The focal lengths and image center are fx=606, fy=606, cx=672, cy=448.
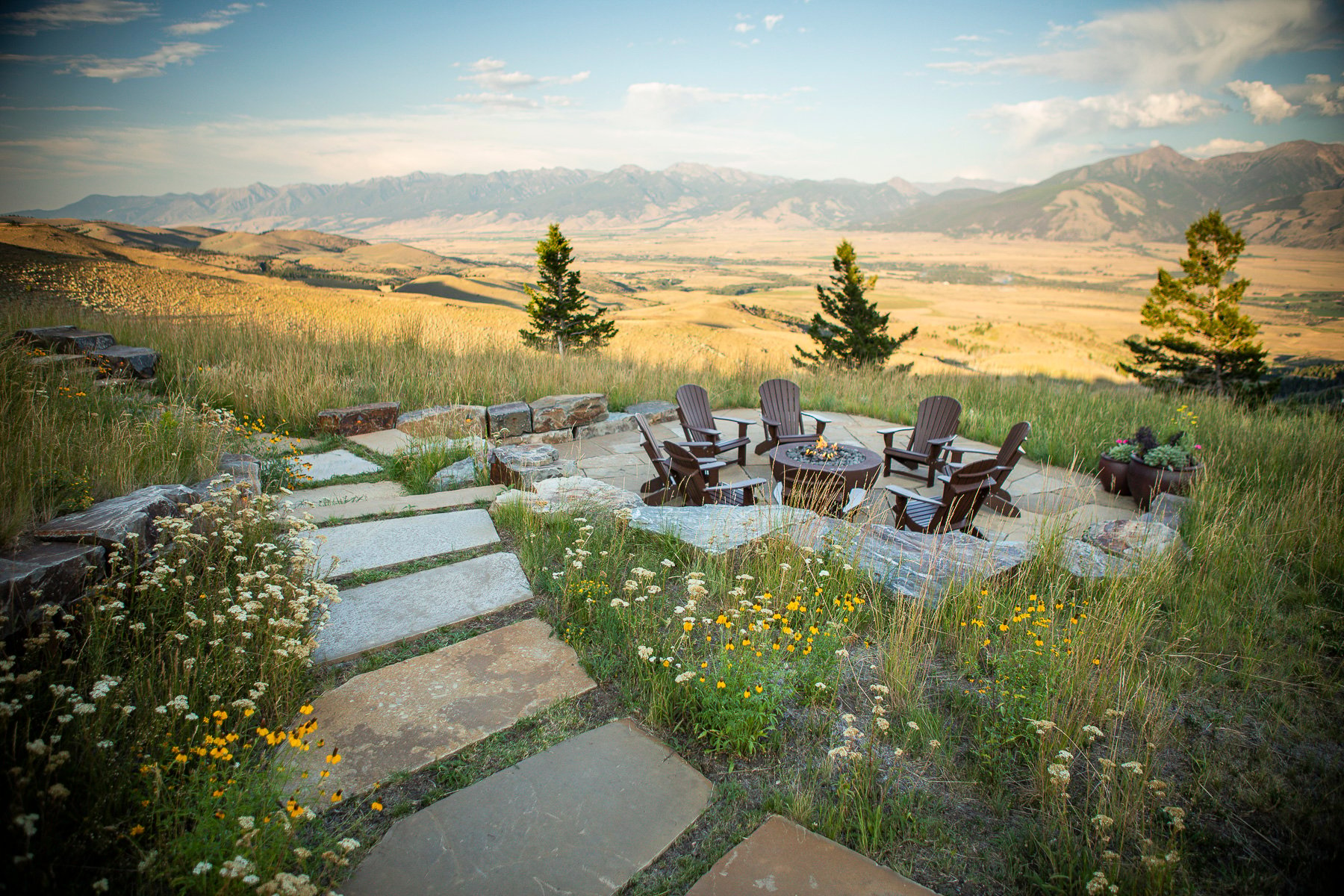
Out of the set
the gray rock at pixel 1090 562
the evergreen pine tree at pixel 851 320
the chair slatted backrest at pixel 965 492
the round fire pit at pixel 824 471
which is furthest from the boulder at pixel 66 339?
the evergreen pine tree at pixel 851 320

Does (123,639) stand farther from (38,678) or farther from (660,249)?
(660,249)

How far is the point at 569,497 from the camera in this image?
3.80 meters

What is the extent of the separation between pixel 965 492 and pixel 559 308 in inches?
479

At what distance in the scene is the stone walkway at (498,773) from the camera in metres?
1.49

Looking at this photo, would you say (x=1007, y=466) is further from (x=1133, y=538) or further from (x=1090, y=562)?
(x=1090, y=562)

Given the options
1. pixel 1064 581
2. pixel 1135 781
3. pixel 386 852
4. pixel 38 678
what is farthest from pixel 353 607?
pixel 1064 581

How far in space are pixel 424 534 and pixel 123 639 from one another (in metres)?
1.53

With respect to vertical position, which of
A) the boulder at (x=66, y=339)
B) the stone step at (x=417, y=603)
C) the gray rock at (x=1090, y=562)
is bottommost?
the stone step at (x=417, y=603)

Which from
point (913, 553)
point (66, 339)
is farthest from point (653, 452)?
point (66, 339)

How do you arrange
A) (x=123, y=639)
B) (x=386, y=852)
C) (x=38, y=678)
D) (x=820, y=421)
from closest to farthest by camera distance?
1. (x=386, y=852)
2. (x=38, y=678)
3. (x=123, y=639)
4. (x=820, y=421)

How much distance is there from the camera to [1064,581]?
291 cm

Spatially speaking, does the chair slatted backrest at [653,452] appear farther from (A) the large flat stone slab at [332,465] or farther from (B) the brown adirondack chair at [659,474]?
(A) the large flat stone slab at [332,465]

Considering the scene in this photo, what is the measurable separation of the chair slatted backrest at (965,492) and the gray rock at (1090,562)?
561 mm

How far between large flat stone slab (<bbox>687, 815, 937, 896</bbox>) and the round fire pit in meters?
2.36
